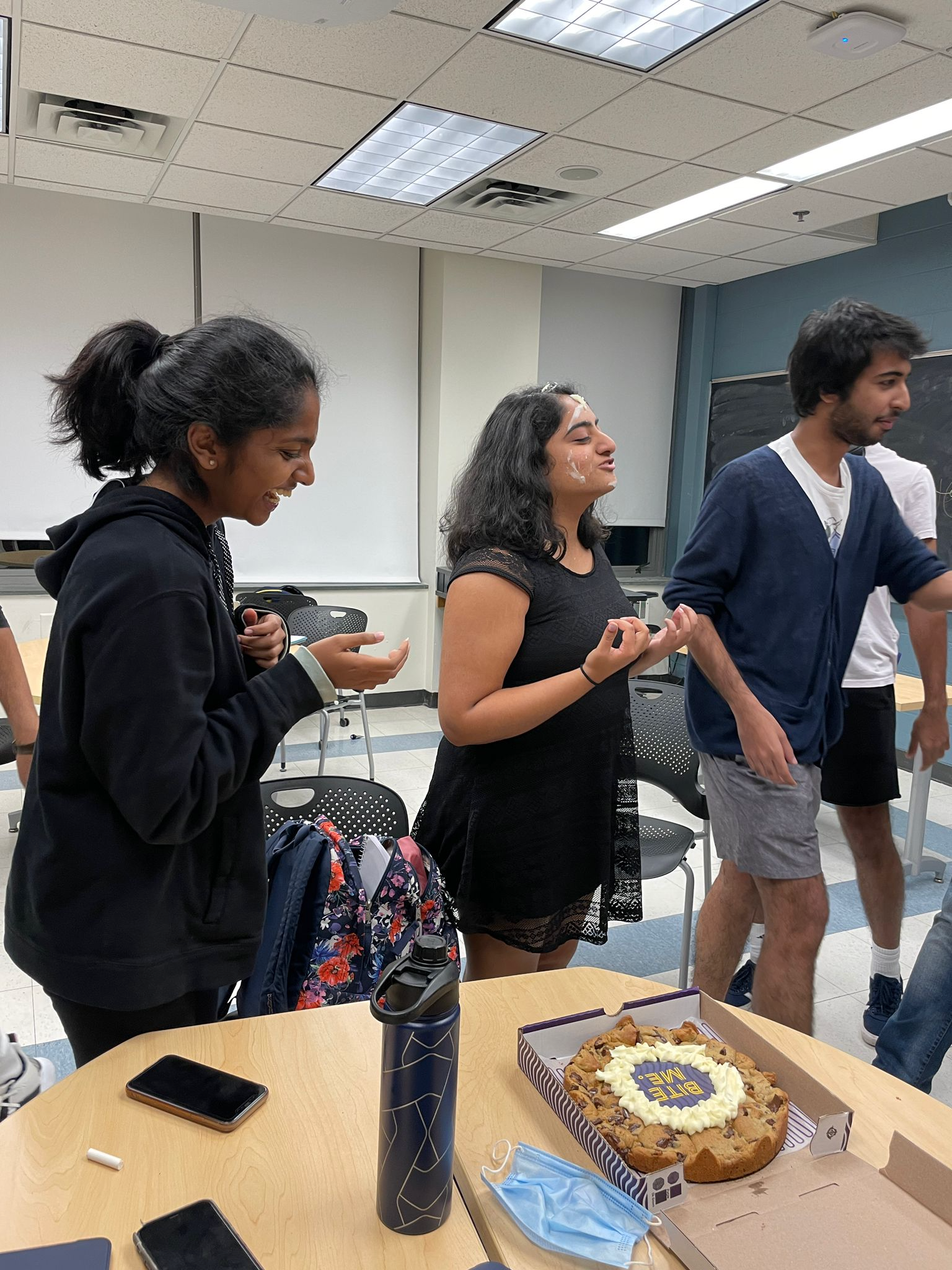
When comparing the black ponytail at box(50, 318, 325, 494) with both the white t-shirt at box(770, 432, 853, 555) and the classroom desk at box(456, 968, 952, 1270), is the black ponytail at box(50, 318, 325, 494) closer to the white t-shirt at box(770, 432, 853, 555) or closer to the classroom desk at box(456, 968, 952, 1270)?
the classroom desk at box(456, 968, 952, 1270)

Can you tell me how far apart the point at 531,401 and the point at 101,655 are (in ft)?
3.38

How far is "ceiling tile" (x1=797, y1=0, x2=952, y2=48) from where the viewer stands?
8.60 ft

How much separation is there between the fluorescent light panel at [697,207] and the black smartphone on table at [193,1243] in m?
4.49

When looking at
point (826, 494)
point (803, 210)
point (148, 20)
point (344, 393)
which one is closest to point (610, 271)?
point (803, 210)

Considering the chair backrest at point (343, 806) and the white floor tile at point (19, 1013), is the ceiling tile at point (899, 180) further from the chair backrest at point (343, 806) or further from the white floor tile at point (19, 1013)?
the white floor tile at point (19, 1013)

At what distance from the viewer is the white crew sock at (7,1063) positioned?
1.28m

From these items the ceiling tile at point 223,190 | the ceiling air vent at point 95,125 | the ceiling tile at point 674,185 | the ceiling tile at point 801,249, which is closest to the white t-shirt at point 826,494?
the ceiling tile at point 674,185

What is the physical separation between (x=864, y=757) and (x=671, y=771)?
521 millimetres

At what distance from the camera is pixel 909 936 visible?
3.04 m

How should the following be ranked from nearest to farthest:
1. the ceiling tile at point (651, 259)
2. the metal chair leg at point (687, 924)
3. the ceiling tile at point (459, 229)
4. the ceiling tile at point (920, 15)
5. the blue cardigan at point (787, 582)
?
the blue cardigan at point (787, 582) → the metal chair leg at point (687, 924) → the ceiling tile at point (920, 15) → the ceiling tile at point (459, 229) → the ceiling tile at point (651, 259)

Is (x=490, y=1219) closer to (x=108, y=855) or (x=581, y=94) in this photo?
(x=108, y=855)

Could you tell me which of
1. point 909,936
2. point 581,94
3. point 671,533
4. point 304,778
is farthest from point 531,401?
point 671,533

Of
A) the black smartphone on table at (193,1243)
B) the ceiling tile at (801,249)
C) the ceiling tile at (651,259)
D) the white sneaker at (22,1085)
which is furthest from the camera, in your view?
the ceiling tile at (651,259)

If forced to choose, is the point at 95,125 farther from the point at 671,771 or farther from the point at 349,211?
the point at 671,771
